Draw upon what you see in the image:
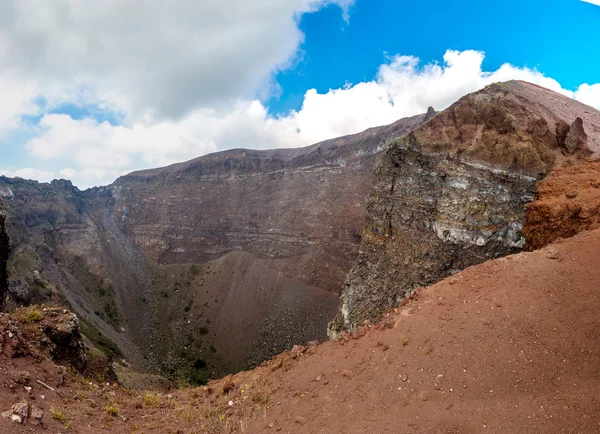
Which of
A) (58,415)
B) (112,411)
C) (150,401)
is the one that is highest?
(58,415)

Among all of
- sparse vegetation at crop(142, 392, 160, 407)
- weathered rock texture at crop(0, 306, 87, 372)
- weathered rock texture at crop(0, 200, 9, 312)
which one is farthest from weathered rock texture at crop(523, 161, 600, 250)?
weathered rock texture at crop(0, 200, 9, 312)

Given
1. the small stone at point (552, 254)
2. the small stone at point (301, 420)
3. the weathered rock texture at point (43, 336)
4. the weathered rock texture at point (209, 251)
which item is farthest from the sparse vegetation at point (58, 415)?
the weathered rock texture at point (209, 251)

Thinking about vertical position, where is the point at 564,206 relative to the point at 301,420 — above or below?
above

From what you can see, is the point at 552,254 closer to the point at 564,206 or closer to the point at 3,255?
the point at 564,206

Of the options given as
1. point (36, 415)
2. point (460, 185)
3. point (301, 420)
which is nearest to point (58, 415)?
point (36, 415)

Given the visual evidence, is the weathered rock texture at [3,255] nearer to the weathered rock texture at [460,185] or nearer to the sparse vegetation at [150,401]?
the sparse vegetation at [150,401]
